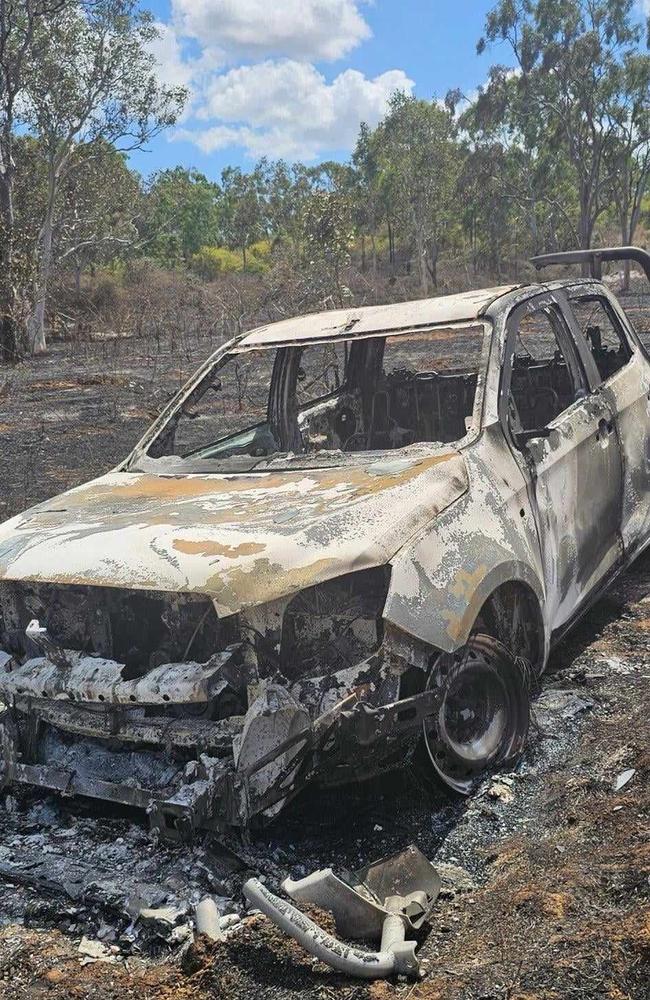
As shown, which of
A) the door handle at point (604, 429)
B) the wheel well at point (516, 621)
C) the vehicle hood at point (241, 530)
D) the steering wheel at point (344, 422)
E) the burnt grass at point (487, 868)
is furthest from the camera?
the steering wheel at point (344, 422)

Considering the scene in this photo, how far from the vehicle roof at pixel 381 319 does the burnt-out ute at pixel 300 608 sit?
0.04m

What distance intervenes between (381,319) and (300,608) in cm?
205

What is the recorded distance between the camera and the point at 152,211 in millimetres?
38906

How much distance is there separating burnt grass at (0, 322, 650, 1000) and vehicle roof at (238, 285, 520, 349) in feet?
5.79

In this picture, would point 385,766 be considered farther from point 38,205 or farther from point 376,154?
point 376,154

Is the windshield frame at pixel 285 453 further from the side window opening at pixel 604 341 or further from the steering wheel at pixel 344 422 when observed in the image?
the side window opening at pixel 604 341

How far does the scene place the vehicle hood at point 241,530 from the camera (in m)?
3.00

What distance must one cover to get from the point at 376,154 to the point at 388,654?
6010 centimetres

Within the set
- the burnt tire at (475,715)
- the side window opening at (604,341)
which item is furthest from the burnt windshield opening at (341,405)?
the burnt tire at (475,715)

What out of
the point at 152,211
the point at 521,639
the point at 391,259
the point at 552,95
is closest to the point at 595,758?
the point at 521,639

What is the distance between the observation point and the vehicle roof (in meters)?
4.43

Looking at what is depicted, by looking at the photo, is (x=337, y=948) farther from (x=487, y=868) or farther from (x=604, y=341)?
(x=604, y=341)

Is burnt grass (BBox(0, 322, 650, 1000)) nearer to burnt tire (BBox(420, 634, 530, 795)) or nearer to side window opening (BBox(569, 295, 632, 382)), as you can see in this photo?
burnt tire (BBox(420, 634, 530, 795))

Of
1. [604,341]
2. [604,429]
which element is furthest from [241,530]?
[604,341]
